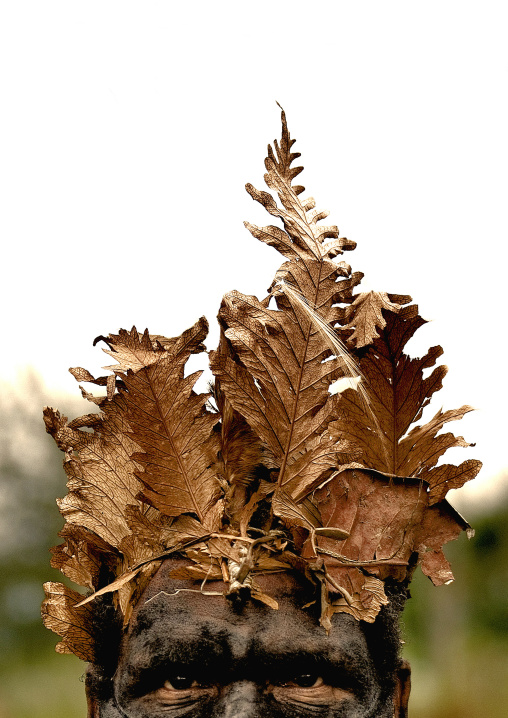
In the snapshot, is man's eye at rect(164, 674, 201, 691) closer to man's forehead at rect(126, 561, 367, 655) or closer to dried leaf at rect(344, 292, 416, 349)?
man's forehead at rect(126, 561, 367, 655)

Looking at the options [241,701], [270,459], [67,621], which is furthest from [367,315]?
[67,621]

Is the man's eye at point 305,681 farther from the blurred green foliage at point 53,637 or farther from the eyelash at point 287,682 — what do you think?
the blurred green foliage at point 53,637

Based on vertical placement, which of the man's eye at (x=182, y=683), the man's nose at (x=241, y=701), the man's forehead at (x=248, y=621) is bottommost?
the man's nose at (x=241, y=701)

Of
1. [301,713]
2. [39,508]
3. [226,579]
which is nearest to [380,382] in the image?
[226,579]

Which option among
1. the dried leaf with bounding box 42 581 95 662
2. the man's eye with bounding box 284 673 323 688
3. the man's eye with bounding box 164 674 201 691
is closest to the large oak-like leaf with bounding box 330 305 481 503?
Answer: the man's eye with bounding box 284 673 323 688

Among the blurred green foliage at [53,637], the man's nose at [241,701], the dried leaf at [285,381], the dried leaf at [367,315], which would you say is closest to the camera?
the man's nose at [241,701]

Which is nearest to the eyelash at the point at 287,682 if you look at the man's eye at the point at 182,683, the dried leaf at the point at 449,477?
the man's eye at the point at 182,683

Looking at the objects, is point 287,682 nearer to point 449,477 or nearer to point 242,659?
point 242,659
